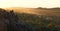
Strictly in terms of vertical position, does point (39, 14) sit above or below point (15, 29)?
above

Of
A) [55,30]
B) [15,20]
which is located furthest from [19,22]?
[55,30]
